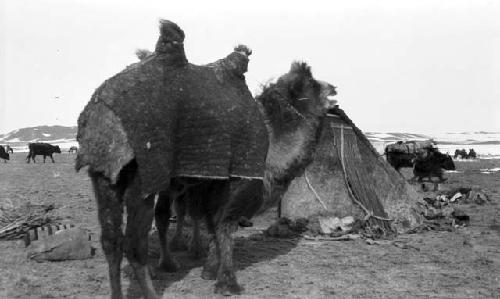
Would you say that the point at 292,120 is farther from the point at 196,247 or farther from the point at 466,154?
the point at 466,154

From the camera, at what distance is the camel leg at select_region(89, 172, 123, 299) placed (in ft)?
17.3

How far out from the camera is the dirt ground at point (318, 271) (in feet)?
21.3

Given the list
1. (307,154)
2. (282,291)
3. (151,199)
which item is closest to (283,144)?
(307,154)

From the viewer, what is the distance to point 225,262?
6.49m

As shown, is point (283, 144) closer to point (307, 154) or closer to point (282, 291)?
point (307, 154)

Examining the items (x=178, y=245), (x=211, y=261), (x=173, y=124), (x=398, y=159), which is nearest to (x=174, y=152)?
(x=173, y=124)

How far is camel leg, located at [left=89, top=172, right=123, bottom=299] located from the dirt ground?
112 cm

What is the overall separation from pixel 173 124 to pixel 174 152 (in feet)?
1.07

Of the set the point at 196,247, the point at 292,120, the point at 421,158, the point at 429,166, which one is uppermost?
the point at 292,120

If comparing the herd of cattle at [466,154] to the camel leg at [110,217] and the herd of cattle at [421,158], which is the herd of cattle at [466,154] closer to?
the herd of cattle at [421,158]

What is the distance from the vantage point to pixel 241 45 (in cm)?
729

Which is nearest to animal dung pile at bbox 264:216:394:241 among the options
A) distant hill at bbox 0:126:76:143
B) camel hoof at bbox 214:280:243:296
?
camel hoof at bbox 214:280:243:296

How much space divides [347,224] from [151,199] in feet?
19.1

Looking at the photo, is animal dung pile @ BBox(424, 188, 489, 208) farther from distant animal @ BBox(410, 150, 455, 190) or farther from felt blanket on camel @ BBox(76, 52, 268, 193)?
felt blanket on camel @ BBox(76, 52, 268, 193)
